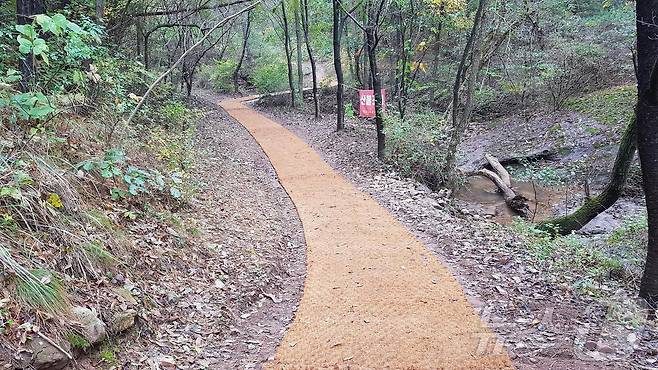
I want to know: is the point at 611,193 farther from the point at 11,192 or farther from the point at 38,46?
the point at 11,192

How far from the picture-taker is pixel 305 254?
675 centimetres

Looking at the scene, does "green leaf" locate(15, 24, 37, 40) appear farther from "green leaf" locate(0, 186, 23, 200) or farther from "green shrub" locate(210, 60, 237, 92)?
"green shrub" locate(210, 60, 237, 92)

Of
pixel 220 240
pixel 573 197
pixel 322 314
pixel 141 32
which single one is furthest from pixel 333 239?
pixel 141 32

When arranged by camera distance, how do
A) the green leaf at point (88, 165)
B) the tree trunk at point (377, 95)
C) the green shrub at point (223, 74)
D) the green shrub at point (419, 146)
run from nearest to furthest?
the green leaf at point (88, 165)
the green shrub at point (419, 146)
the tree trunk at point (377, 95)
the green shrub at point (223, 74)

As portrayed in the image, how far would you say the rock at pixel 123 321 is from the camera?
395 centimetres

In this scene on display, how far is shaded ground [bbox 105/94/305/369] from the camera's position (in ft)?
13.8

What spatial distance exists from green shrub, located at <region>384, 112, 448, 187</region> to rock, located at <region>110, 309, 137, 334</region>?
25.3 ft

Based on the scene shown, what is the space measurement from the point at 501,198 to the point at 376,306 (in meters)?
7.89

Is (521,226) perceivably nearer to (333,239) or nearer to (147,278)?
(333,239)

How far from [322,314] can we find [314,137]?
1154 centimetres

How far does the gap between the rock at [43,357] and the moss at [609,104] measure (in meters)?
16.0

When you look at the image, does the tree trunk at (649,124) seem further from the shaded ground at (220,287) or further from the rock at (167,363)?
the rock at (167,363)

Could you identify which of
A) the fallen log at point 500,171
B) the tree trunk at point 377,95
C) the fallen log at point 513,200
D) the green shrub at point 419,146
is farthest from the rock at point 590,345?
the fallen log at point 500,171

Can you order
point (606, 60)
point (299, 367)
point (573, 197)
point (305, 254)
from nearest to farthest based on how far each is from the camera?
1. point (299, 367)
2. point (305, 254)
3. point (573, 197)
4. point (606, 60)
